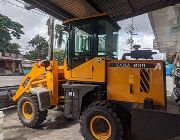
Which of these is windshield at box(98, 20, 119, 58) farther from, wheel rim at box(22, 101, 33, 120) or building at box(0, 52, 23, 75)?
building at box(0, 52, 23, 75)

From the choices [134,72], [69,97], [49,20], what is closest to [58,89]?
[69,97]

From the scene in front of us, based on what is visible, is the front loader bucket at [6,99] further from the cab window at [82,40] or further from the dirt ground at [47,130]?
the cab window at [82,40]

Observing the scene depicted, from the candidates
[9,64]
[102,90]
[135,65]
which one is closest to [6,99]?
[102,90]

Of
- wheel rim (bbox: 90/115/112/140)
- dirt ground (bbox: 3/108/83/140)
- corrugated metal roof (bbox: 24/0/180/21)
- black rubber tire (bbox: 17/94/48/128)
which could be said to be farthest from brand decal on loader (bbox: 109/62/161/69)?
black rubber tire (bbox: 17/94/48/128)

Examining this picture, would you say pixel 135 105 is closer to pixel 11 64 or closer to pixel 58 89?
pixel 58 89

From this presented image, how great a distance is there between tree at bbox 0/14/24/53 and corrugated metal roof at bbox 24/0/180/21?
225 ft

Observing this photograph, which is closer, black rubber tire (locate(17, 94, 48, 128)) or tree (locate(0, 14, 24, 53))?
black rubber tire (locate(17, 94, 48, 128))

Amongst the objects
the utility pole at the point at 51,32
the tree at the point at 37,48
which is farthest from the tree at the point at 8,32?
the utility pole at the point at 51,32

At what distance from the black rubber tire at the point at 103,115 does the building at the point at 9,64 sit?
182 feet

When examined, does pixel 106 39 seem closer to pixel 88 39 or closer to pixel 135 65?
pixel 88 39

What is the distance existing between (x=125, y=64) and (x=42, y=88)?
3148 millimetres

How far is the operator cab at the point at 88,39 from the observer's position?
784 centimetres

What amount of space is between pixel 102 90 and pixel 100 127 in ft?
3.40

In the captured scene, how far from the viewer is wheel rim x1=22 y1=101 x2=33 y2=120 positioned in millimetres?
9188
